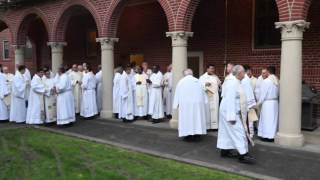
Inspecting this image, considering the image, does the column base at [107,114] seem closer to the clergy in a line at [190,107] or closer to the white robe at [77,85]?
the white robe at [77,85]

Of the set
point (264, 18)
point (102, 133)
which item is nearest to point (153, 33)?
point (264, 18)

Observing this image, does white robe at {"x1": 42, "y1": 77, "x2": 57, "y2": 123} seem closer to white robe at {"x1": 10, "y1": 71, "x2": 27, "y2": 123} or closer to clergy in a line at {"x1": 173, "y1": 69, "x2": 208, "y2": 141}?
white robe at {"x1": 10, "y1": 71, "x2": 27, "y2": 123}

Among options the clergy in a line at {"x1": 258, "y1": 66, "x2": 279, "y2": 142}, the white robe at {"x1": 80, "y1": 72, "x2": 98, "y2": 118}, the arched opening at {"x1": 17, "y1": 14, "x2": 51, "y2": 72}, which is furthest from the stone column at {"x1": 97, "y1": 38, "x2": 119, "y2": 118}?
the arched opening at {"x1": 17, "y1": 14, "x2": 51, "y2": 72}

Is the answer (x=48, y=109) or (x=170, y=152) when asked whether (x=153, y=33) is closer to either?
(x=48, y=109)

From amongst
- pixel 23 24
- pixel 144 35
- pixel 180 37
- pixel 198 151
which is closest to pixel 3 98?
pixel 23 24

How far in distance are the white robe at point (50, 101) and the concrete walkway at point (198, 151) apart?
0.50 metres

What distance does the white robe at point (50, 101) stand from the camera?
492 inches

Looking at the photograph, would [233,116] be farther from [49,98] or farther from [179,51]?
[49,98]

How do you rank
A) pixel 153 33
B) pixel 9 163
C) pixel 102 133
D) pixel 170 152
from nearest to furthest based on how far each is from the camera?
pixel 9 163, pixel 170 152, pixel 102 133, pixel 153 33

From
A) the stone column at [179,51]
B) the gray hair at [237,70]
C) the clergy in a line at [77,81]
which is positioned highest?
the stone column at [179,51]

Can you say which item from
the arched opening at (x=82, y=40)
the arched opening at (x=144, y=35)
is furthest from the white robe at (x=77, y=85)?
the arched opening at (x=82, y=40)

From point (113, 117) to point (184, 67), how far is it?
3.85 m

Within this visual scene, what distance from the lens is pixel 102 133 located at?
36.6 feet

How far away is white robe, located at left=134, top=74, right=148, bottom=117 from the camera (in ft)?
42.6
